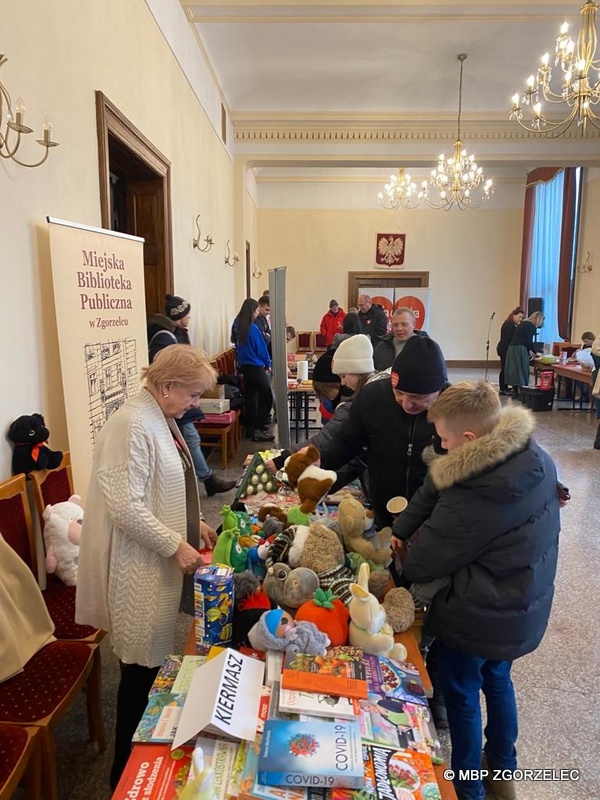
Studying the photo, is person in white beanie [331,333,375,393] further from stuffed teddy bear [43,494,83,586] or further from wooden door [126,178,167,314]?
wooden door [126,178,167,314]

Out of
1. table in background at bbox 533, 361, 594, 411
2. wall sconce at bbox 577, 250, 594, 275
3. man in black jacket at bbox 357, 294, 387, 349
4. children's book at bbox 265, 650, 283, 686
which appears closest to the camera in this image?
children's book at bbox 265, 650, 283, 686

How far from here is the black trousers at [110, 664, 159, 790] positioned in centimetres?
151

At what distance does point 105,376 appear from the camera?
2.66 m

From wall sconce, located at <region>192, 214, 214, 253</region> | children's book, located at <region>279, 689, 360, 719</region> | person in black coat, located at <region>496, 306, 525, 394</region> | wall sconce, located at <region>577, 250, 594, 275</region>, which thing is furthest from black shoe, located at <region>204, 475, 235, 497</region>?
wall sconce, located at <region>577, 250, 594, 275</region>

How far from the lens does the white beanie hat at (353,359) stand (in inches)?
98.6

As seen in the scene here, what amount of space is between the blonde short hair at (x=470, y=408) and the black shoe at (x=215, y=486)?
10.2ft

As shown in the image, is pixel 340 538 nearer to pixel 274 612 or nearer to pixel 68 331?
pixel 274 612

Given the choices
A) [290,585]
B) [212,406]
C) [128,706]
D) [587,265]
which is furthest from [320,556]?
[587,265]

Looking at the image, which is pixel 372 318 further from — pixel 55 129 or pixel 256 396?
pixel 55 129

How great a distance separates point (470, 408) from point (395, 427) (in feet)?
1.87

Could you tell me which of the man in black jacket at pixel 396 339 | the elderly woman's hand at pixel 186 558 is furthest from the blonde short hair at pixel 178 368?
the man in black jacket at pixel 396 339

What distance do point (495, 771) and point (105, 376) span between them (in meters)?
2.27

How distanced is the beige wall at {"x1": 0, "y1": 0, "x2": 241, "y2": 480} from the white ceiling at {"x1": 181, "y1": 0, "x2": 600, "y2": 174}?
5.59ft

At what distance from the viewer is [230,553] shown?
152cm
